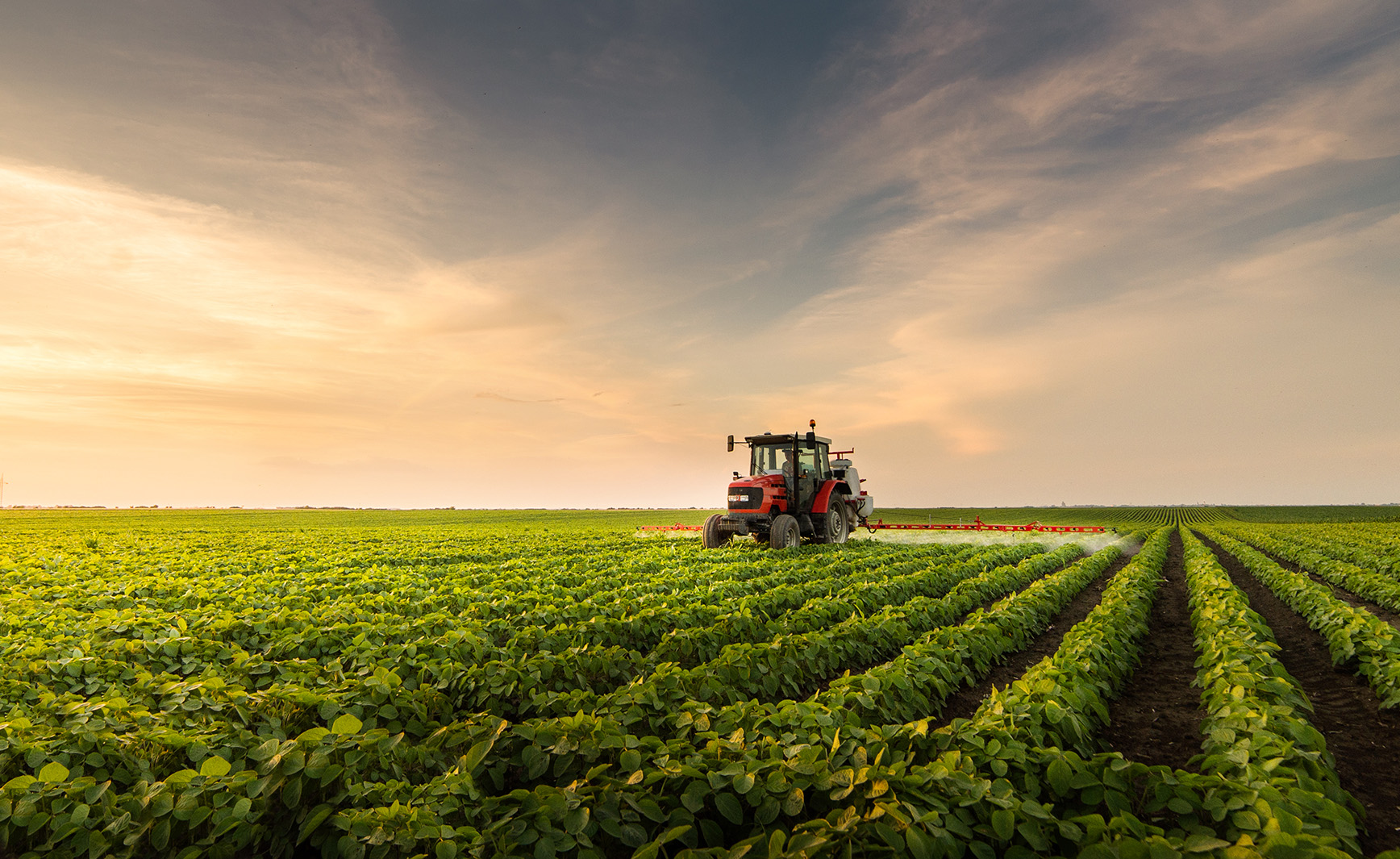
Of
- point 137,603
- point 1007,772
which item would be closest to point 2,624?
point 137,603

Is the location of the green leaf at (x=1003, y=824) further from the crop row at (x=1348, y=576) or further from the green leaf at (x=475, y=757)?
the crop row at (x=1348, y=576)

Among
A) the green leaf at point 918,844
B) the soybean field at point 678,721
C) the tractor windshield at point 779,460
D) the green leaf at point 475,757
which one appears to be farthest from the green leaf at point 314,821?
the tractor windshield at point 779,460

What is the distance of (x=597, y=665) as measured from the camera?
6.66 m

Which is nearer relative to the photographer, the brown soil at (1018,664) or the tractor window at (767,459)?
the brown soil at (1018,664)

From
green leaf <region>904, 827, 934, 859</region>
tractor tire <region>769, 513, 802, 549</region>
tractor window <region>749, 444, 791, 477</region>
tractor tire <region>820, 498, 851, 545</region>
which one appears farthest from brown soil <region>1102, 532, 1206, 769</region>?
tractor window <region>749, 444, 791, 477</region>

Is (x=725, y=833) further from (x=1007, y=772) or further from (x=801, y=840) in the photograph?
(x=1007, y=772)

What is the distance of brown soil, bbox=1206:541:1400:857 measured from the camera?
471 cm

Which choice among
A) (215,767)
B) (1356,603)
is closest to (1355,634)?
(1356,603)

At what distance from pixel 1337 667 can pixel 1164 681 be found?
2.99 meters

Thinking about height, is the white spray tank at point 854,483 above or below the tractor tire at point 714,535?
above

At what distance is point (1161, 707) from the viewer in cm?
690

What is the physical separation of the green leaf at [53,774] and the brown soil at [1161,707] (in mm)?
7501

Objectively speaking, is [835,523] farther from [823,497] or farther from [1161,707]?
[1161,707]

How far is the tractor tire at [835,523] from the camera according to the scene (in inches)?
773
